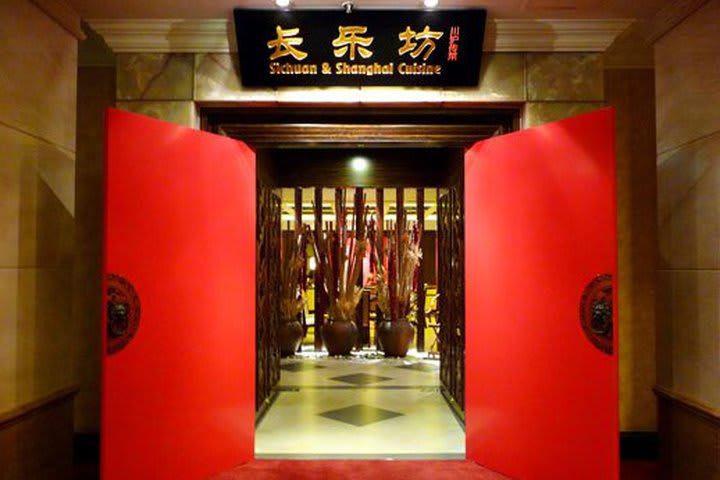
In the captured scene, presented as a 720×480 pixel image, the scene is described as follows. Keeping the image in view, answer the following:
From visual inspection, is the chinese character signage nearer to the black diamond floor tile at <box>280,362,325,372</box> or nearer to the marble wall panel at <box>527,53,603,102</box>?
the marble wall panel at <box>527,53,603,102</box>

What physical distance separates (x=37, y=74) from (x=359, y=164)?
434 centimetres

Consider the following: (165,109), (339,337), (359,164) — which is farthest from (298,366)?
(165,109)

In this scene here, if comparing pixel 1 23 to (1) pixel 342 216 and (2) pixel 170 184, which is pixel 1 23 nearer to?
(2) pixel 170 184

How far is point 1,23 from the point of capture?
2350 millimetres

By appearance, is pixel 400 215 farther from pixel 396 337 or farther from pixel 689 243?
pixel 689 243

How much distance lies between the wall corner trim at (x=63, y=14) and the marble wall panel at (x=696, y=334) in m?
3.54

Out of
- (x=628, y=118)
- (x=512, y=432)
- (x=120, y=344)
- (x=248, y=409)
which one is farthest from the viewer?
(x=628, y=118)

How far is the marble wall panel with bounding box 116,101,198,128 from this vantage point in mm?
3203

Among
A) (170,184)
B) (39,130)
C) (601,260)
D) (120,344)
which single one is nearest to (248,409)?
(120,344)

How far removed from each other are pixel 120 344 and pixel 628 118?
3.51m

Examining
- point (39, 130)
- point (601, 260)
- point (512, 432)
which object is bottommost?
point (512, 432)

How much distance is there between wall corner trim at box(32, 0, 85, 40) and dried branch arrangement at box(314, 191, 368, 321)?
5.10m

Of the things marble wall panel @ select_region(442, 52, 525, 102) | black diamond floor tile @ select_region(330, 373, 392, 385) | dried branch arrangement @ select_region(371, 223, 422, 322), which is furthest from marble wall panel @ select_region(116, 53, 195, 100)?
dried branch arrangement @ select_region(371, 223, 422, 322)

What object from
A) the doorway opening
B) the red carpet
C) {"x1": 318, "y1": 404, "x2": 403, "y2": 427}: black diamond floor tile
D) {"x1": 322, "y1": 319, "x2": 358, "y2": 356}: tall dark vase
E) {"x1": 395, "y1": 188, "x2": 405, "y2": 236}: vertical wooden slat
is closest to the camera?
the red carpet
